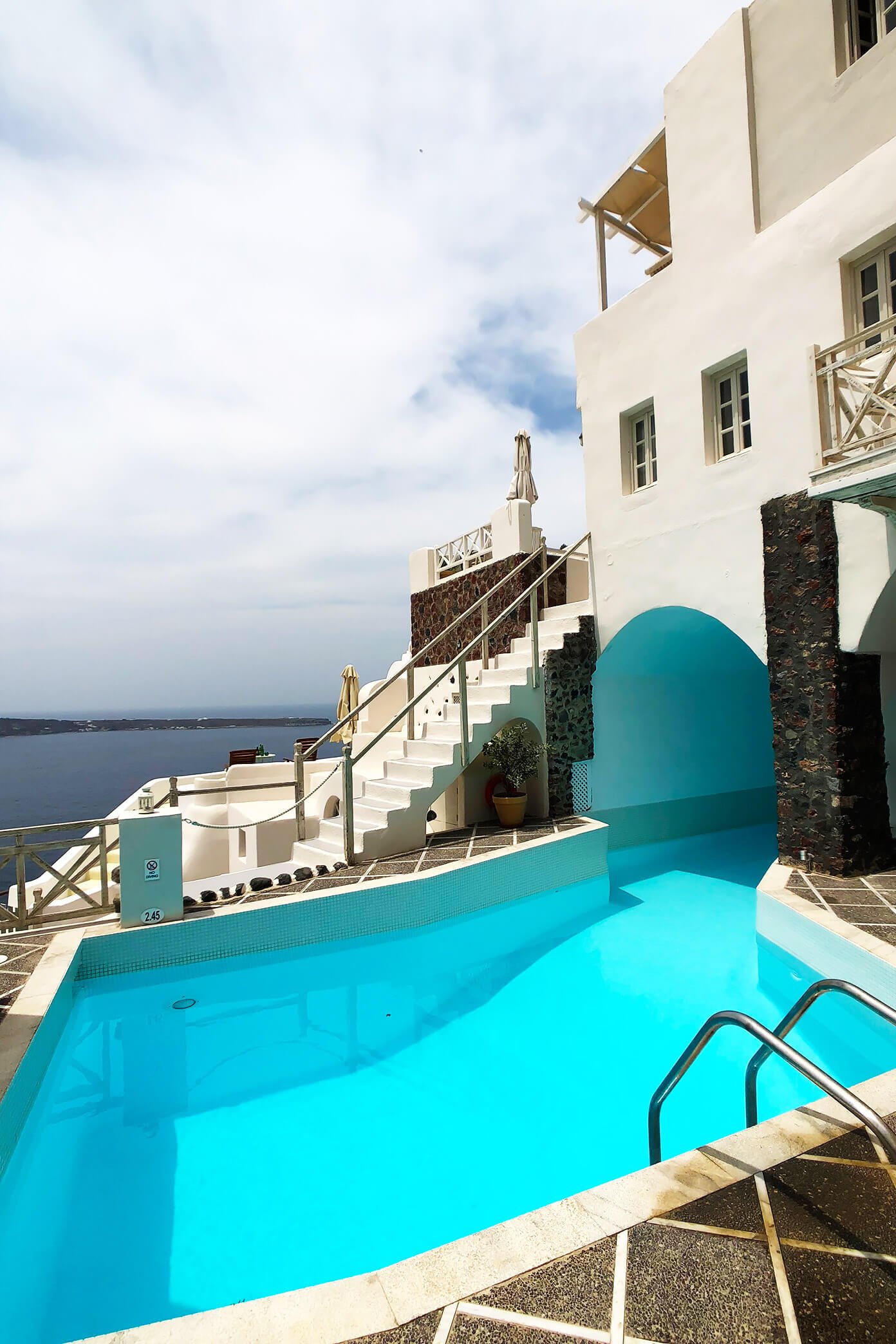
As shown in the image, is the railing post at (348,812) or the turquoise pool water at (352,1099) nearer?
the turquoise pool water at (352,1099)

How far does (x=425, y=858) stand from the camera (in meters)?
7.64

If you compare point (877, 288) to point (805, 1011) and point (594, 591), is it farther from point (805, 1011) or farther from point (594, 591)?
point (805, 1011)

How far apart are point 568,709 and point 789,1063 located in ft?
24.3

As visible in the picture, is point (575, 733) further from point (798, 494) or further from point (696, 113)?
point (696, 113)

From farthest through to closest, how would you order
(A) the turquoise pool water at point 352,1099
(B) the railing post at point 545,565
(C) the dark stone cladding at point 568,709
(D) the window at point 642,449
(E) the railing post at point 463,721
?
(B) the railing post at point 545,565
(C) the dark stone cladding at point 568,709
(D) the window at point 642,449
(E) the railing post at point 463,721
(A) the turquoise pool water at point 352,1099

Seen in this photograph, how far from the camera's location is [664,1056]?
439 centimetres

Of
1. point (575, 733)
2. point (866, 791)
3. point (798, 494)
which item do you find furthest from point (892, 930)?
point (575, 733)

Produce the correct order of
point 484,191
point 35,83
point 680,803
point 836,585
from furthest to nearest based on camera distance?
point 680,803 < point 484,191 < point 836,585 < point 35,83

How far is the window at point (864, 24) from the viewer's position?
20.6 ft

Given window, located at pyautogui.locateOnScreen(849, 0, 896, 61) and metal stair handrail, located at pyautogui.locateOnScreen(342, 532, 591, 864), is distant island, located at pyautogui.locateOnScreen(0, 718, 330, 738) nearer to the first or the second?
metal stair handrail, located at pyautogui.locateOnScreen(342, 532, 591, 864)

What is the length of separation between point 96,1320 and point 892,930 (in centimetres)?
528

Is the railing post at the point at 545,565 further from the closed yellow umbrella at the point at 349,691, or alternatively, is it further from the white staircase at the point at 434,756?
the closed yellow umbrella at the point at 349,691

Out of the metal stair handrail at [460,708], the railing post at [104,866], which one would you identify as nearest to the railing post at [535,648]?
the metal stair handrail at [460,708]

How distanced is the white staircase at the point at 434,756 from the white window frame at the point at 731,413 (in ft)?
A: 9.89
